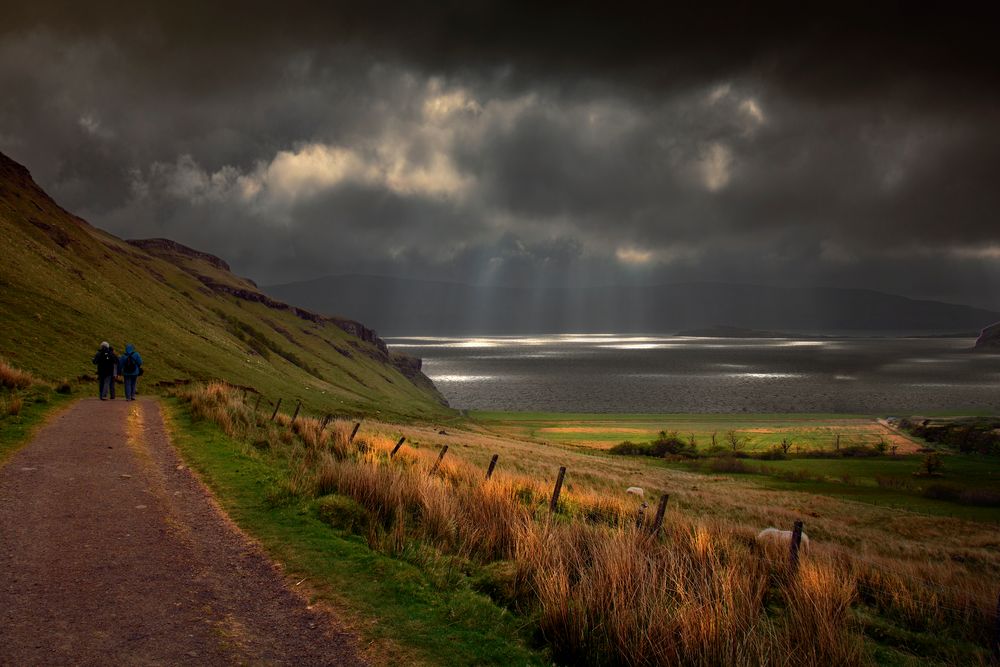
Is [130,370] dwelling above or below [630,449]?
above

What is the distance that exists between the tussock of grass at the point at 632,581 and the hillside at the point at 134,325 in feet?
86.7

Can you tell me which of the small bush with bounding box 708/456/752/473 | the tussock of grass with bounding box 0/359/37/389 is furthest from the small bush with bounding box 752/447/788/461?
the tussock of grass with bounding box 0/359/37/389

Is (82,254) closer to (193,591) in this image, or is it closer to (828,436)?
(193,591)

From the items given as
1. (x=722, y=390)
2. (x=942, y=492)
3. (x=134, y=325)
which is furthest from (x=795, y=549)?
(x=722, y=390)

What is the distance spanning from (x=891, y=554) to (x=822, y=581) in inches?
695

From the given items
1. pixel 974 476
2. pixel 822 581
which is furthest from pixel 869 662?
pixel 974 476

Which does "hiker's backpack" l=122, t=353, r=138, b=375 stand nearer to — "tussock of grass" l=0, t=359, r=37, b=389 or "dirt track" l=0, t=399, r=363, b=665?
"tussock of grass" l=0, t=359, r=37, b=389

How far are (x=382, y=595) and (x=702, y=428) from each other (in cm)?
8157

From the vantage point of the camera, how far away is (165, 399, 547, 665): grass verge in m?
5.82

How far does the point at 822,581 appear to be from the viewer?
25.6ft

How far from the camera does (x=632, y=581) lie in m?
7.25

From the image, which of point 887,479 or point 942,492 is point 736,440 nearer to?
point 887,479

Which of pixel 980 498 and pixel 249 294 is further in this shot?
pixel 249 294

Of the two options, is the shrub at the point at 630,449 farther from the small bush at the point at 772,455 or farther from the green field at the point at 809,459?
the small bush at the point at 772,455
